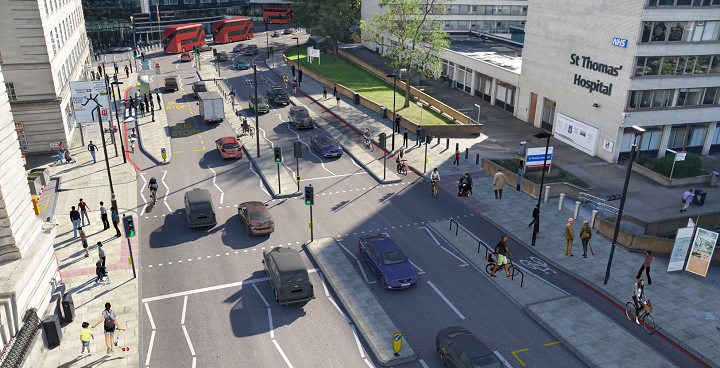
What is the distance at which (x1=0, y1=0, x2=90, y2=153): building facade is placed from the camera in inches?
1572

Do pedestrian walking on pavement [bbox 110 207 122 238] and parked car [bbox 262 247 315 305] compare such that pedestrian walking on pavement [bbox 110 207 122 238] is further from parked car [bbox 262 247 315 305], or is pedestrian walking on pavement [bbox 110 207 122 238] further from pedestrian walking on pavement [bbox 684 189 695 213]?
pedestrian walking on pavement [bbox 684 189 695 213]

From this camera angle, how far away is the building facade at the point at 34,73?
39938mm

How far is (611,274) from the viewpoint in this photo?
26.2 metres

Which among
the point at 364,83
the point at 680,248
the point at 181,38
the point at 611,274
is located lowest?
the point at 611,274

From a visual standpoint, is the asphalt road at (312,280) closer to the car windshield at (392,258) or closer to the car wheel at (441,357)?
the car wheel at (441,357)

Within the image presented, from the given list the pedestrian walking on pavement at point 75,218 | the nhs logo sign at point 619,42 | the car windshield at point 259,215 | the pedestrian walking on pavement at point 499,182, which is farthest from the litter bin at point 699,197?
the pedestrian walking on pavement at point 75,218

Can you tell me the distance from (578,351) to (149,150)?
119 feet

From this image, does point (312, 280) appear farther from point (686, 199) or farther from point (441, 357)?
point (686, 199)

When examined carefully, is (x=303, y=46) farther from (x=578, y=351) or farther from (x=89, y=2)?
(x=578, y=351)

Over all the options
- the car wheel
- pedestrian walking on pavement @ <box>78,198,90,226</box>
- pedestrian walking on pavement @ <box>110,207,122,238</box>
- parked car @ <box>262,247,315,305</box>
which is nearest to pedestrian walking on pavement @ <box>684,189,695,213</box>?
the car wheel

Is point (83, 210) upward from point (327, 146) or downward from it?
downward

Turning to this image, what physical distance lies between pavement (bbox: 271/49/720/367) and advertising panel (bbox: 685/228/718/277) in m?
0.71

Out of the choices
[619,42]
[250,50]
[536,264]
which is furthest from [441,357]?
[250,50]

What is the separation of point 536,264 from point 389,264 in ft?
26.5
